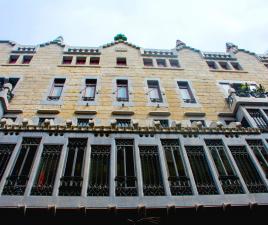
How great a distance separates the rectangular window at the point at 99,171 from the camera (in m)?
8.67

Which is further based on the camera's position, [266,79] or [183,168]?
[266,79]

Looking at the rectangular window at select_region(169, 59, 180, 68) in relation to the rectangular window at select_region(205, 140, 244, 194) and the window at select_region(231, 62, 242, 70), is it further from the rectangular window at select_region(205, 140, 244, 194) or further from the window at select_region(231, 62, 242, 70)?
the rectangular window at select_region(205, 140, 244, 194)

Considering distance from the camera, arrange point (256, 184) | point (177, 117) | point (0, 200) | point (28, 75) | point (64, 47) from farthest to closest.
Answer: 1. point (64, 47)
2. point (28, 75)
3. point (177, 117)
4. point (256, 184)
5. point (0, 200)

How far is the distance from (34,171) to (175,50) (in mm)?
15180

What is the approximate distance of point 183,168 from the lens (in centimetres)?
975

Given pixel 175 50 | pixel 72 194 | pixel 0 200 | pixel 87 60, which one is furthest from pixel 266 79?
pixel 0 200

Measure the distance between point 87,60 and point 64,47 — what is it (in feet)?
8.22

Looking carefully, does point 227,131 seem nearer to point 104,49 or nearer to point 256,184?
point 256,184

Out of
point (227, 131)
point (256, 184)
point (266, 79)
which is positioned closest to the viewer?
point (256, 184)

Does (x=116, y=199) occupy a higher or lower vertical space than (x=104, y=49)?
lower

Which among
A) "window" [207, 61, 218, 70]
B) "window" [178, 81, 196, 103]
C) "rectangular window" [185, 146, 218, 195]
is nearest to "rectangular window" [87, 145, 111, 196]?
"rectangular window" [185, 146, 218, 195]

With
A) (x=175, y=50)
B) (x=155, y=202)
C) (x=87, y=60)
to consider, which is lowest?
(x=155, y=202)

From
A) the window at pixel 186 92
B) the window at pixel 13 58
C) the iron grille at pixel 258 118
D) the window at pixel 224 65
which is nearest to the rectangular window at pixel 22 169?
the window at pixel 186 92

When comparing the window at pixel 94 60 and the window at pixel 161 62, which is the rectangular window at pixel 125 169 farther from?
the window at pixel 161 62
